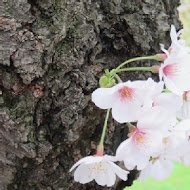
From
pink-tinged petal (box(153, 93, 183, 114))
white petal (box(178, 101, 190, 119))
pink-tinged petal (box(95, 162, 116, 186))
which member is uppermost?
pink-tinged petal (box(153, 93, 183, 114))

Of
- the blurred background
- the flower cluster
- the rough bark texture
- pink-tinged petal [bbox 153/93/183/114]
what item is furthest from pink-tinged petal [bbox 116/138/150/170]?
the blurred background

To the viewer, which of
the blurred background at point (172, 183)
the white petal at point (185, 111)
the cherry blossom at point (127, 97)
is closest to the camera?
the cherry blossom at point (127, 97)

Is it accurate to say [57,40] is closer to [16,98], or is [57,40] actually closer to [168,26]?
[16,98]

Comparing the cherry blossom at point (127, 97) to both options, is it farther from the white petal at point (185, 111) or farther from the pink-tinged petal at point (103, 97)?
the white petal at point (185, 111)

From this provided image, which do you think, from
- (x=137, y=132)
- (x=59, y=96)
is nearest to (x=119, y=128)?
(x=59, y=96)

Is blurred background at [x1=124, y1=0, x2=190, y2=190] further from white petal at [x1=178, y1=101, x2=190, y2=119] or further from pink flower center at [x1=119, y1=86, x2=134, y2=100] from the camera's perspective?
pink flower center at [x1=119, y1=86, x2=134, y2=100]

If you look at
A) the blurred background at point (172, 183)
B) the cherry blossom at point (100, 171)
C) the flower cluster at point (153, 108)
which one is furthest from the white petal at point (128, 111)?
the blurred background at point (172, 183)

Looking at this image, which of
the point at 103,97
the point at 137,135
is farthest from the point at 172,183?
the point at 103,97
